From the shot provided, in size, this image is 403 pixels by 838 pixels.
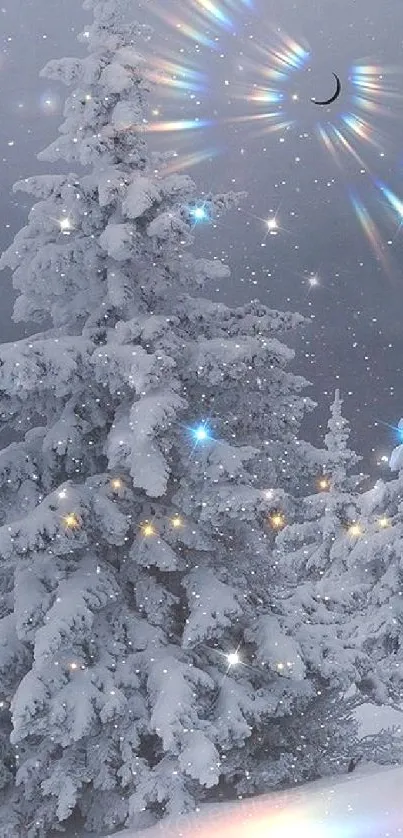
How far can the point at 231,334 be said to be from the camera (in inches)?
438

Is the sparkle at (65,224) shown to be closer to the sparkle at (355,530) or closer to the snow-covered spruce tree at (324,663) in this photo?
the snow-covered spruce tree at (324,663)

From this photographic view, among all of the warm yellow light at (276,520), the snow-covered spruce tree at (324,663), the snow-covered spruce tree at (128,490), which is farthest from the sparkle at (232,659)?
the warm yellow light at (276,520)

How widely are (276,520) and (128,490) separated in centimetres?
205

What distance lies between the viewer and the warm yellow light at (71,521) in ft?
29.8

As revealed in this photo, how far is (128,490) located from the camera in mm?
10000

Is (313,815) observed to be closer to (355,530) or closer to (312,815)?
(312,815)

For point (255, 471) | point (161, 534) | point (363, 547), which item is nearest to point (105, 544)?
point (161, 534)

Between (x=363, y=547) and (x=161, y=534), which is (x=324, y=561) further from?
(x=161, y=534)

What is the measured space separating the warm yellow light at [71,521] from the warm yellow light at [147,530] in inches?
43.1

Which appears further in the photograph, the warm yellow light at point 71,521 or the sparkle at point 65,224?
the sparkle at point 65,224

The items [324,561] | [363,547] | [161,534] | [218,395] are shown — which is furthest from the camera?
[324,561]

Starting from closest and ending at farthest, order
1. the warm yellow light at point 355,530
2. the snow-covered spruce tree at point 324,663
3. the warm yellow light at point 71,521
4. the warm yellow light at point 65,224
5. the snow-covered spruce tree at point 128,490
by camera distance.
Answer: the snow-covered spruce tree at point 128,490 < the warm yellow light at point 71,521 < the snow-covered spruce tree at point 324,663 < the warm yellow light at point 65,224 < the warm yellow light at point 355,530

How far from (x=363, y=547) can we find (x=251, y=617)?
10.1 meters

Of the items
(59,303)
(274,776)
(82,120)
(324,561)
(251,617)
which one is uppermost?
(82,120)
